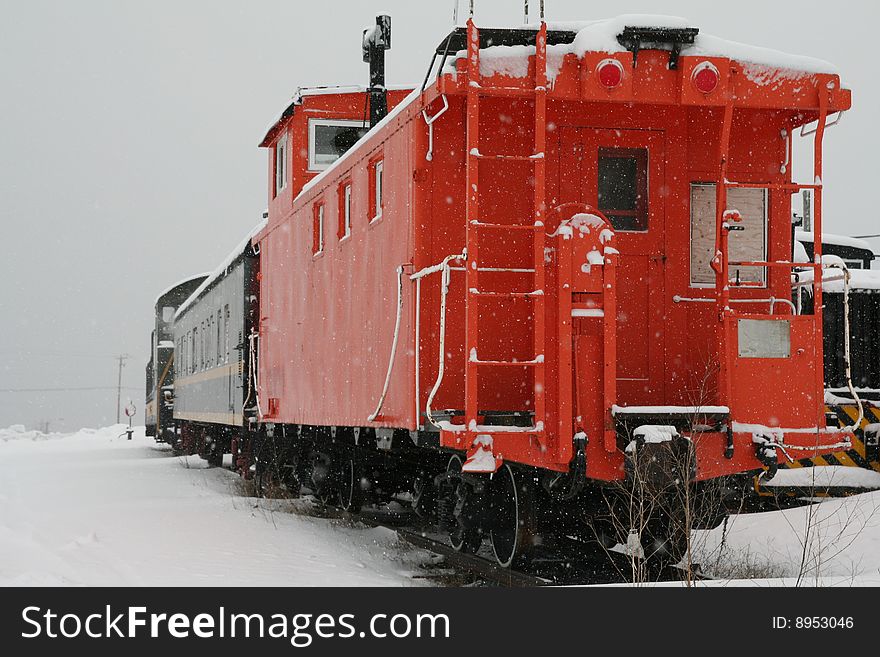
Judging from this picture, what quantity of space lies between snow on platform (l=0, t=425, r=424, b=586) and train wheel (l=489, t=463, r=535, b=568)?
76 cm

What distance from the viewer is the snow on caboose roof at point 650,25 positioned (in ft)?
24.7

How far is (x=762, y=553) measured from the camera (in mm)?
9805

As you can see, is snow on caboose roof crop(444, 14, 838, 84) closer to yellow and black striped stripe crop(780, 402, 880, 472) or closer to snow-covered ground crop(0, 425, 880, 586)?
snow-covered ground crop(0, 425, 880, 586)

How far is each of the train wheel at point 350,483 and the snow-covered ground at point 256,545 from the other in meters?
0.33

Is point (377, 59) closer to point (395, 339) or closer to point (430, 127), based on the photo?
point (430, 127)

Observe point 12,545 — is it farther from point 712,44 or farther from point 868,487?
point 868,487

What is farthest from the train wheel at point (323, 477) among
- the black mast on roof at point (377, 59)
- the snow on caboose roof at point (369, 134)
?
the black mast on roof at point (377, 59)

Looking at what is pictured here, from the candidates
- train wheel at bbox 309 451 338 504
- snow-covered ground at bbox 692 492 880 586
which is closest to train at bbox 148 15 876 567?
snow-covered ground at bbox 692 492 880 586

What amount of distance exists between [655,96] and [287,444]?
26.8 feet

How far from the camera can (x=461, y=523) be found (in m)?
8.38

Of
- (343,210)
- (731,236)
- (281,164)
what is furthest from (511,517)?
(281,164)

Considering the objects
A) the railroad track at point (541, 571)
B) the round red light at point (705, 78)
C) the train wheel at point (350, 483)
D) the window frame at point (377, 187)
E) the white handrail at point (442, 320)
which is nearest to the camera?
the white handrail at point (442, 320)

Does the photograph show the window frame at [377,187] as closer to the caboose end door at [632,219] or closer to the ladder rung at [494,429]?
the caboose end door at [632,219]

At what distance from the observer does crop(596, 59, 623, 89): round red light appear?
24.7 ft
